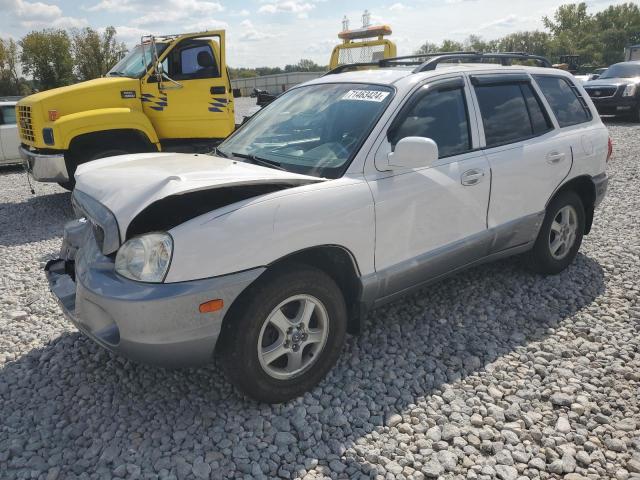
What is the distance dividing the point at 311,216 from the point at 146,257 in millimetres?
862

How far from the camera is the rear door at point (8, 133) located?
10742 millimetres

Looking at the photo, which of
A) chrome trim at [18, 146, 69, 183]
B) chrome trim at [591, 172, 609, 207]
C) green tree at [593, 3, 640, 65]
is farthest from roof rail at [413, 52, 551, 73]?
green tree at [593, 3, 640, 65]

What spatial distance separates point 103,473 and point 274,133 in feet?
7.68

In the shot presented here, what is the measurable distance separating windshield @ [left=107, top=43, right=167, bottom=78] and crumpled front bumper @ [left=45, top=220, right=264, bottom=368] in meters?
5.37

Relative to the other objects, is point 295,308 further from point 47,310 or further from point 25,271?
point 25,271

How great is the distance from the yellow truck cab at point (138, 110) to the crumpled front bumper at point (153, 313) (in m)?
4.73

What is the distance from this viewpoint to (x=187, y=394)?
311cm

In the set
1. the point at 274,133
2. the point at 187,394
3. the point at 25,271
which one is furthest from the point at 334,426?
the point at 25,271

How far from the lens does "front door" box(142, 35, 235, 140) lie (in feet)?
24.1

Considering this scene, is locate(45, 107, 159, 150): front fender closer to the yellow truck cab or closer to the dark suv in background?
the yellow truck cab

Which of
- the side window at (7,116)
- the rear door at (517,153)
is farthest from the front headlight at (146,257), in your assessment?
the side window at (7,116)

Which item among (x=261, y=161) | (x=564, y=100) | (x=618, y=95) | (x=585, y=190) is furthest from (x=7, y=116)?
(x=618, y=95)

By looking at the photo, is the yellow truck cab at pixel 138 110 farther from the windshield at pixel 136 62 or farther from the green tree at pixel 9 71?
the green tree at pixel 9 71

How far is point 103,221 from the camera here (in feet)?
8.95
